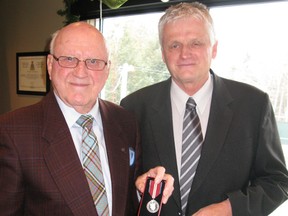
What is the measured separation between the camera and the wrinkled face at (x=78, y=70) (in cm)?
119

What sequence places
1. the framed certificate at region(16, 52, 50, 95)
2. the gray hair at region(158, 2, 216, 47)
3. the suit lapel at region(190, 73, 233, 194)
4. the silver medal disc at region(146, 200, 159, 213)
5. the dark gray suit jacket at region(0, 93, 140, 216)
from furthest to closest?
the framed certificate at region(16, 52, 50, 95)
the gray hair at region(158, 2, 216, 47)
the suit lapel at region(190, 73, 233, 194)
the dark gray suit jacket at region(0, 93, 140, 216)
the silver medal disc at region(146, 200, 159, 213)

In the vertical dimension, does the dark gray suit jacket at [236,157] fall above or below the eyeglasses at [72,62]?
below

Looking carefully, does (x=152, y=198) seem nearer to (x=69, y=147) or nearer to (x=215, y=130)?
(x=69, y=147)

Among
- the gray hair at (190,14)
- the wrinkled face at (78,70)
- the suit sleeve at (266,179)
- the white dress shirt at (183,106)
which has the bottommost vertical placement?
the suit sleeve at (266,179)

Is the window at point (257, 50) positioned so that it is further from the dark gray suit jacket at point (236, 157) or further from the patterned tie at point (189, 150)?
the patterned tie at point (189, 150)

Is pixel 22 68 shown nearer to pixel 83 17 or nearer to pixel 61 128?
pixel 83 17

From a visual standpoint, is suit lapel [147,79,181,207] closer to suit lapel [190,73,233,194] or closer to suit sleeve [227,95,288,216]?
suit lapel [190,73,233,194]

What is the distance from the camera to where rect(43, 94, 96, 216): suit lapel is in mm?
1051

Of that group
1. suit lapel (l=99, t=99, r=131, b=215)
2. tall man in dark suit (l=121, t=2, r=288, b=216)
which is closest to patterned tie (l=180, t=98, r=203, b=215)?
tall man in dark suit (l=121, t=2, r=288, b=216)

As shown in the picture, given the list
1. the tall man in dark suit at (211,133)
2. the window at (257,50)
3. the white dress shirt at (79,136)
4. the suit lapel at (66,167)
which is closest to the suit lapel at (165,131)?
the tall man in dark suit at (211,133)

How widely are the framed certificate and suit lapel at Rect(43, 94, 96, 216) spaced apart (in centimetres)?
213

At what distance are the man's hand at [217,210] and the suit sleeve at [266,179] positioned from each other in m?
0.04

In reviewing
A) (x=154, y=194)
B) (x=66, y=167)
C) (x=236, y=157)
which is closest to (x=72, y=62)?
(x=66, y=167)

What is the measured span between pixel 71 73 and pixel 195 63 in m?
0.62
